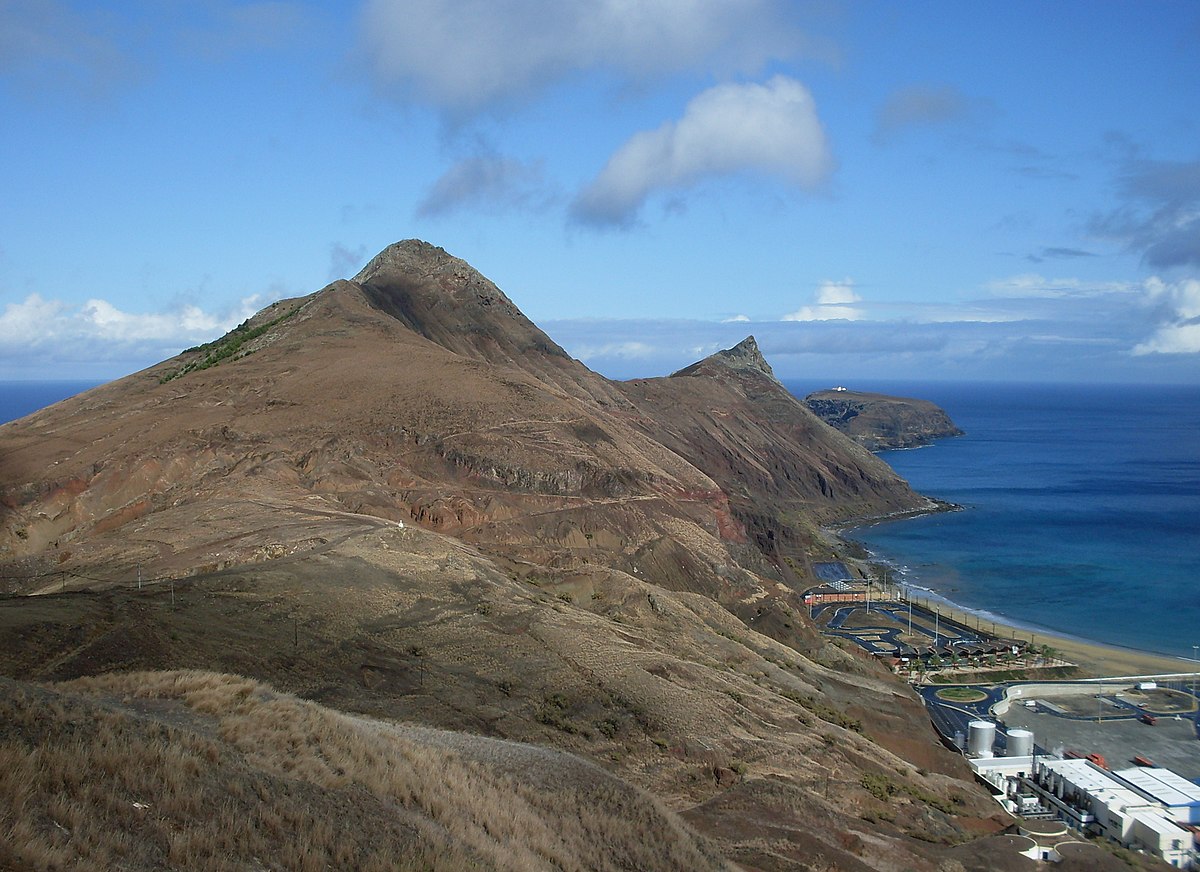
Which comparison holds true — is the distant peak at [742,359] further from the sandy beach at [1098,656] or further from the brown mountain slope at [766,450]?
the sandy beach at [1098,656]

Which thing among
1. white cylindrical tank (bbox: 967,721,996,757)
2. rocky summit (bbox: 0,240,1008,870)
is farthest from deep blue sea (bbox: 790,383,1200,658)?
white cylindrical tank (bbox: 967,721,996,757)

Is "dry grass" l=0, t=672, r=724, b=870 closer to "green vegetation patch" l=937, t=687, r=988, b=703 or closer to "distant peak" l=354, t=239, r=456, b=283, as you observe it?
"green vegetation patch" l=937, t=687, r=988, b=703

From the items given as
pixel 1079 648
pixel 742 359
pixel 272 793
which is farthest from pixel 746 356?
pixel 272 793

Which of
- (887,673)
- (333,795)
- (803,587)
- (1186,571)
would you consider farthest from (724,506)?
(333,795)

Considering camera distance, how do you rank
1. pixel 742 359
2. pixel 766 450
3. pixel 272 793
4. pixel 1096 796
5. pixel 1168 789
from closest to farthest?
1. pixel 272 793
2. pixel 1096 796
3. pixel 1168 789
4. pixel 766 450
5. pixel 742 359

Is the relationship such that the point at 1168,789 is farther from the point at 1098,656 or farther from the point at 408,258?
the point at 408,258

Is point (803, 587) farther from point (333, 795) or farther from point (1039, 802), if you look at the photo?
point (333, 795)

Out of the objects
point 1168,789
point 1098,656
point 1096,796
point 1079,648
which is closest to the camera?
point 1096,796
